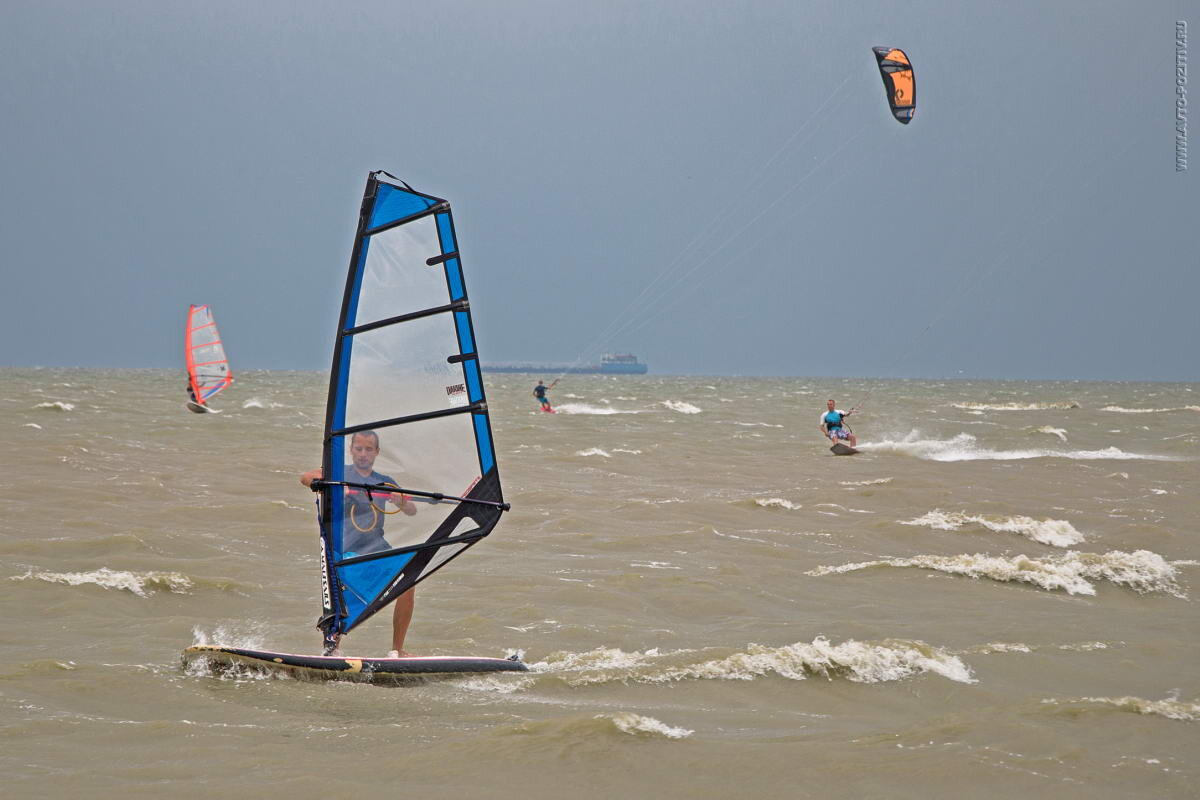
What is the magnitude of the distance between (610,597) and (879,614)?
5.74 feet

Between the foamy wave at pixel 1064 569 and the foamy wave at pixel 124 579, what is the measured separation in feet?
14.9

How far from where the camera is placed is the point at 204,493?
1170 centimetres

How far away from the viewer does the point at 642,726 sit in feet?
14.8

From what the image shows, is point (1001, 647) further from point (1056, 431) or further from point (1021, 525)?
point (1056, 431)

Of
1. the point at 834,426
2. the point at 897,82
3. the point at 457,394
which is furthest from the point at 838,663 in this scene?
the point at 834,426

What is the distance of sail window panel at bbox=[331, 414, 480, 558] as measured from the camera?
17.5 ft

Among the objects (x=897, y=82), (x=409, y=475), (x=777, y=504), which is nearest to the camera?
(x=409, y=475)

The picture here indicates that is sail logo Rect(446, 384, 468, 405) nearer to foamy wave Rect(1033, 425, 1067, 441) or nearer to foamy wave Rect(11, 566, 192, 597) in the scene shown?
foamy wave Rect(11, 566, 192, 597)

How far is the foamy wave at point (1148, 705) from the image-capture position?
4.96 meters

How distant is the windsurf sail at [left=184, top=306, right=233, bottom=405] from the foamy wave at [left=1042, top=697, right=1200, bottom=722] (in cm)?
2478

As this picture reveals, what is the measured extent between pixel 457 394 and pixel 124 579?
3.19 metres

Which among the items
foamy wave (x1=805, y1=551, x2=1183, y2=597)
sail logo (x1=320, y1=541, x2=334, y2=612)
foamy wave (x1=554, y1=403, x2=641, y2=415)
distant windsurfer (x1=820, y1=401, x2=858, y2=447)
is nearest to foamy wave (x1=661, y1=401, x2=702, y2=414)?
foamy wave (x1=554, y1=403, x2=641, y2=415)

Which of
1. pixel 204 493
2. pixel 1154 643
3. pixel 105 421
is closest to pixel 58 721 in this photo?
pixel 1154 643

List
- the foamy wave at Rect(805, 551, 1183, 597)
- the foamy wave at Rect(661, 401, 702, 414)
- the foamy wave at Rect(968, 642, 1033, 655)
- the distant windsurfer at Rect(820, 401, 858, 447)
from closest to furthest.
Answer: the foamy wave at Rect(968, 642, 1033, 655), the foamy wave at Rect(805, 551, 1183, 597), the distant windsurfer at Rect(820, 401, 858, 447), the foamy wave at Rect(661, 401, 702, 414)
